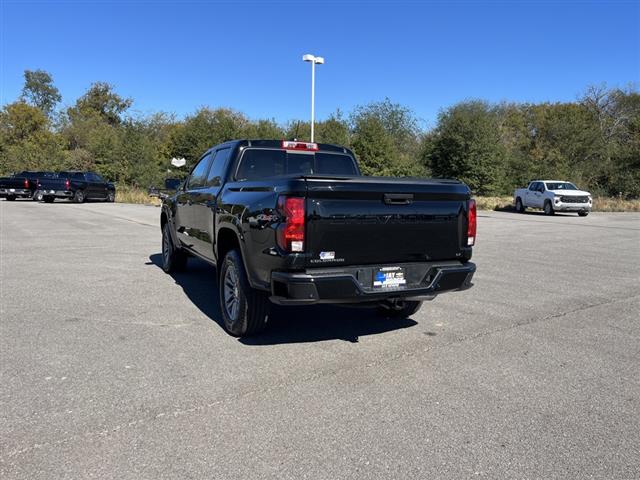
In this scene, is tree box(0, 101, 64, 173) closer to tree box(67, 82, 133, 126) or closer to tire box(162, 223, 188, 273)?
tree box(67, 82, 133, 126)

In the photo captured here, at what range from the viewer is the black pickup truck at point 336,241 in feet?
13.8

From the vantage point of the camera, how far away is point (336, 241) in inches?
170

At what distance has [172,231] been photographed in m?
8.39

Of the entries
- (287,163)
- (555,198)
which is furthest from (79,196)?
(287,163)

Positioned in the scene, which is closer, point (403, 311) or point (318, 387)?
point (318, 387)

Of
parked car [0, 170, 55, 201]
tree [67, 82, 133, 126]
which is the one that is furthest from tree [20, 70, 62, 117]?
parked car [0, 170, 55, 201]

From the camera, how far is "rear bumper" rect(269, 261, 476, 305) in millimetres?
4207

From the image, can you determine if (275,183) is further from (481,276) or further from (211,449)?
(481,276)

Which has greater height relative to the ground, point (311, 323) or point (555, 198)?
point (555, 198)

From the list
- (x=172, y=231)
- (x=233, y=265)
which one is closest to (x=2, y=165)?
(x=172, y=231)

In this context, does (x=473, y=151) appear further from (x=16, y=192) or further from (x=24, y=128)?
(x=24, y=128)

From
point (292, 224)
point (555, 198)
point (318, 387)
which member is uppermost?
point (555, 198)

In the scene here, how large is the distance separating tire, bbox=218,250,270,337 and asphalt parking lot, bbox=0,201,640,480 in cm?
16

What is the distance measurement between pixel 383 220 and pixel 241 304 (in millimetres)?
1589
